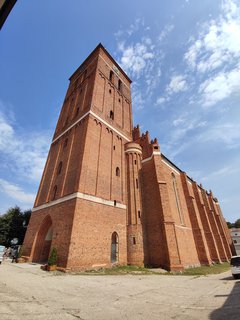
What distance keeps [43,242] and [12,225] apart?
1536cm

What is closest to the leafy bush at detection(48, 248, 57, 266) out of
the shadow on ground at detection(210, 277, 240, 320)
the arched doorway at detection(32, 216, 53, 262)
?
Result: the arched doorway at detection(32, 216, 53, 262)

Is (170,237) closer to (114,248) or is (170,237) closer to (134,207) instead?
(134,207)

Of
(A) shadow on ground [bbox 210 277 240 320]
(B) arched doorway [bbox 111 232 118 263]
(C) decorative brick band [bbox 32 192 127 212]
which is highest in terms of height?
(C) decorative brick band [bbox 32 192 127 212]

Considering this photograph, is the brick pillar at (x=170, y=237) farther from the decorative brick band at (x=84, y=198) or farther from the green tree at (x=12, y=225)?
the green tree at (x=12, y=225)

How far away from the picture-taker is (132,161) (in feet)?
69.3

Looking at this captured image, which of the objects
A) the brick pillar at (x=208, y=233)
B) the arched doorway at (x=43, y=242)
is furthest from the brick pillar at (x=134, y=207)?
the brick pillar at (x=208, y=233)

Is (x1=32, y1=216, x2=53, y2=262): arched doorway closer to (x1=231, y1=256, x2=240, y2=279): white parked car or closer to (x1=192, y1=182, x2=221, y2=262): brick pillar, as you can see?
(x1=231, y1=256, x2=240, y2=279): white parked car

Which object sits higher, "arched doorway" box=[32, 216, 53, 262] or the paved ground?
"arched doorway" box=[32, 216, 53, 262]

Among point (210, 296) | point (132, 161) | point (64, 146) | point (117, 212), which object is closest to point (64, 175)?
point (64, 146)

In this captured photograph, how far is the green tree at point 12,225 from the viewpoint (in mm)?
28125

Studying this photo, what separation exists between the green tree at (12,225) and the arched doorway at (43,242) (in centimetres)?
1498

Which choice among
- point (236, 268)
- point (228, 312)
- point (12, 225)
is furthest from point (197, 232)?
point (12, 225)

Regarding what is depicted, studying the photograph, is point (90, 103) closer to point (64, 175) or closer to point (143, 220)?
point (64, 175)

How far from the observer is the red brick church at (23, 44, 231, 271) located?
14.4 metres
